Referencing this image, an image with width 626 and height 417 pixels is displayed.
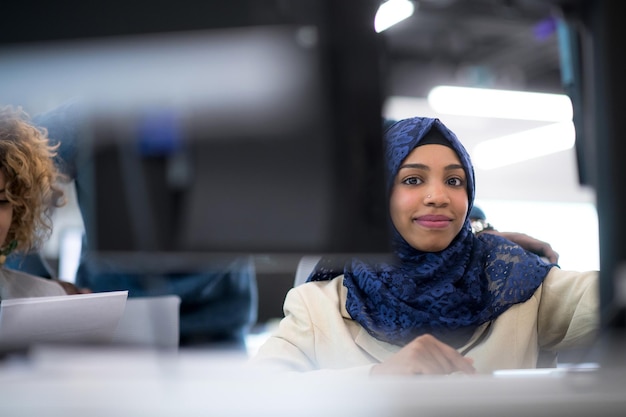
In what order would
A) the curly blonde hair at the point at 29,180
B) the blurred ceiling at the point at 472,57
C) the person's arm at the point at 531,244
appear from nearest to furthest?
1. the curly blonde hair at the point at 29,180
2. the person's arm at the point at 531,244
3. the blurred ceiling at the point at 472,57

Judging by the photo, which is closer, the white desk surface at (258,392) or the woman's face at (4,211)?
the white desk surface at (258,392)

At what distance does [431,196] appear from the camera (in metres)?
1.08

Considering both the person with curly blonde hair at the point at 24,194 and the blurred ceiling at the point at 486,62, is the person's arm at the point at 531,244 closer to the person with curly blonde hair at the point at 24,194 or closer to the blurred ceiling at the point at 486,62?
the person with curly blonde hair at the point at 24,194

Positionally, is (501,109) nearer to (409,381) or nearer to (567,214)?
(567,214)

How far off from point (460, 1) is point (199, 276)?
4.39 m

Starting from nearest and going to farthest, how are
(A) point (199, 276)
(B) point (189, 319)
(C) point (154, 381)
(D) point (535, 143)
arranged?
Result: (C) point (154, 381), (A) point (199, 276), (B) point (189, 319), (D) point (535, 143)

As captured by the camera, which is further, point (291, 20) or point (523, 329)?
point (523, 329)

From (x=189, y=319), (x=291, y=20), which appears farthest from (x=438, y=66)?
(x=291, y=20)

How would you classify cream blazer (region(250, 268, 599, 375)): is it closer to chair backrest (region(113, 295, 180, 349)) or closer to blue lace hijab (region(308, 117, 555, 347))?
blue lace hijab (region(308, 117, 555, 347))

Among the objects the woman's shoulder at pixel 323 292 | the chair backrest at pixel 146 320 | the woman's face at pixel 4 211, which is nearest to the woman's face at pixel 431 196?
the woman's shoulder at pixel 323 292

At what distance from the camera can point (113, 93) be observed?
625 mm

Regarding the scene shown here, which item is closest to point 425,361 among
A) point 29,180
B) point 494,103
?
point 29,180

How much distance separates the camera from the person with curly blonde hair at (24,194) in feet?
3.49

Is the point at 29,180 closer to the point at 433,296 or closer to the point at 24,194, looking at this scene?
the point at 24,194
